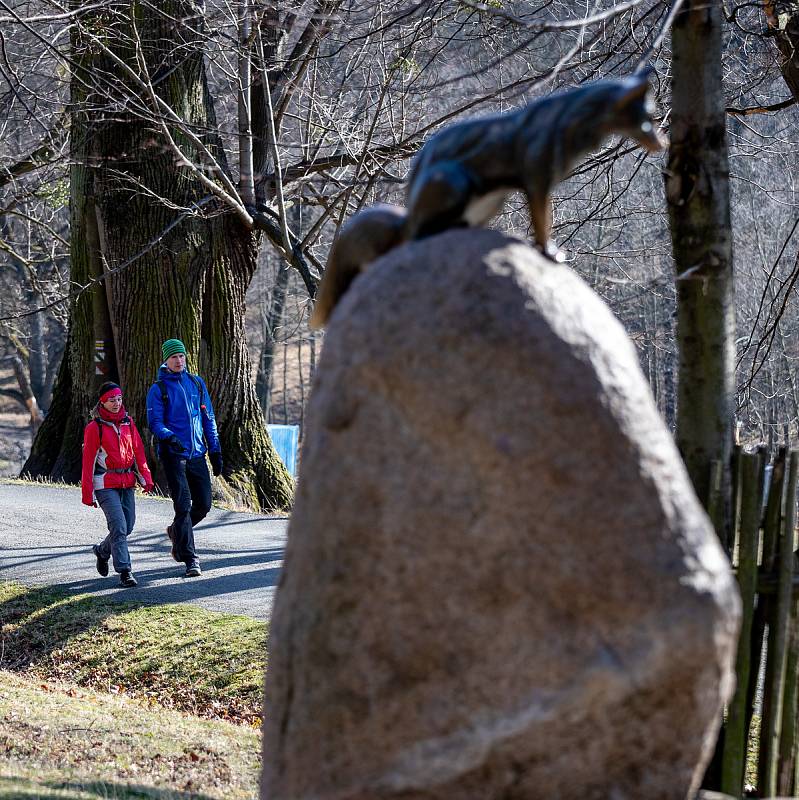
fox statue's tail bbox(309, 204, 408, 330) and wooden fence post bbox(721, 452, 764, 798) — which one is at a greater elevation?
fox statue's tail bbox(309, 204, 408, 330)

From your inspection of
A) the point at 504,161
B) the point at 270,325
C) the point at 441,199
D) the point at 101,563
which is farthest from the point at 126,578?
the point at 270,325

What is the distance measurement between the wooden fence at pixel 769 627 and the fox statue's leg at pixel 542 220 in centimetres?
194

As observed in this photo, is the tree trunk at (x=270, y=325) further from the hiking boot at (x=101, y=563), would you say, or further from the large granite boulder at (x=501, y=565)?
the large granite boulder at (x=501, y=565)

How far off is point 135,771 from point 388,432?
434 cm

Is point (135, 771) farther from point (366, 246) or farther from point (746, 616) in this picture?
point (366, 246)

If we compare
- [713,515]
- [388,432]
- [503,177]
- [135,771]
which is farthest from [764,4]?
[135,771]

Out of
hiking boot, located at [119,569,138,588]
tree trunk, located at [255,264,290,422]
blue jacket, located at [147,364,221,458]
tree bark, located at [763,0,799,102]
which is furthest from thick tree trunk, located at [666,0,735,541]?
tree trunk, located at [255,264,290,422]

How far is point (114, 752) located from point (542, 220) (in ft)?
16.0

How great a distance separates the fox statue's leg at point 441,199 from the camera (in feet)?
9.28

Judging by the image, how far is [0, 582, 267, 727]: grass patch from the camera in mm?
7848

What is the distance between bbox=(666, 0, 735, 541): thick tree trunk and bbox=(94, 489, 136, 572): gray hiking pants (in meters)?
5.80

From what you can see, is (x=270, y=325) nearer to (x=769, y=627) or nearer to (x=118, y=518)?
(x=118, y=518)

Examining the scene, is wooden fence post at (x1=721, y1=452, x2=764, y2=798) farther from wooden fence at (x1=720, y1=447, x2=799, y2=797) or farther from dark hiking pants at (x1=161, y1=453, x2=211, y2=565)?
dark hiking pants at (x1=161, y1=453, x2=211, y2=565)

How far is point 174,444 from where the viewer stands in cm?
940
